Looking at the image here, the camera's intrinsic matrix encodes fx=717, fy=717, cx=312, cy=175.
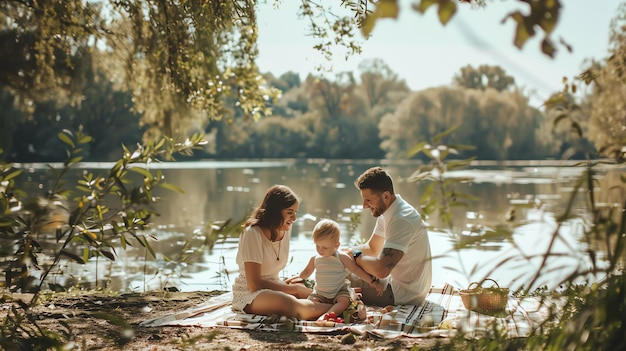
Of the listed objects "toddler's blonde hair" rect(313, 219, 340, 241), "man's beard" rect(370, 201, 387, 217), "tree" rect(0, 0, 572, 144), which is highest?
"tree" rect(0, 0, 572, 144)

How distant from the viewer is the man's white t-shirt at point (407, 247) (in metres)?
4.87

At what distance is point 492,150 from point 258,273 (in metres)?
43.0

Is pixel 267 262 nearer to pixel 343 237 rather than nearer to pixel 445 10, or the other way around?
pixel 445 10

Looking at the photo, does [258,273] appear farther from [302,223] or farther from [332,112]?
[332,112]

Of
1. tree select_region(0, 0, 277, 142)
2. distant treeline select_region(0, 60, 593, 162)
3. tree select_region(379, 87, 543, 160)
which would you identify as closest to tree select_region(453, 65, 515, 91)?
distant treeline select_region(0, 60, 593, 162)

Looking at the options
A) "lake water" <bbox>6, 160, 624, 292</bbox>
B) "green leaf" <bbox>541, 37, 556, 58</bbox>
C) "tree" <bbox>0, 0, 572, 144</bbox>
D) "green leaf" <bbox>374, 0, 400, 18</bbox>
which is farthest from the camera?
"tree" <bbox>0, 0, 572, 144</bbox>

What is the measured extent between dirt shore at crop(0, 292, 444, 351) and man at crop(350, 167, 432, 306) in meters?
0.81

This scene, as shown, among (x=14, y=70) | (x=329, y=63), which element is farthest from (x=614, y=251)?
(x=14, y=70)

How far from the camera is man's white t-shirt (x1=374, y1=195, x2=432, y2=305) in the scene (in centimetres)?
487

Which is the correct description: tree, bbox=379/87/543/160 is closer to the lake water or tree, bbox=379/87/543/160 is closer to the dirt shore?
the lake water

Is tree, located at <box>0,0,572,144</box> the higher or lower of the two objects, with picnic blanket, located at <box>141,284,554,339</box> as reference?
higher

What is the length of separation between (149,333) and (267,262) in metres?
0.99

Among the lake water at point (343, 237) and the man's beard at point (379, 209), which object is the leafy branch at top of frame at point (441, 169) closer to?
the lake water at point (343, 237)

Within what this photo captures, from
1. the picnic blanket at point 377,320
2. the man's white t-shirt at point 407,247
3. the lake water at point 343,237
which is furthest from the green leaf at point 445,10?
the man's white t-shirt at point 407,247
